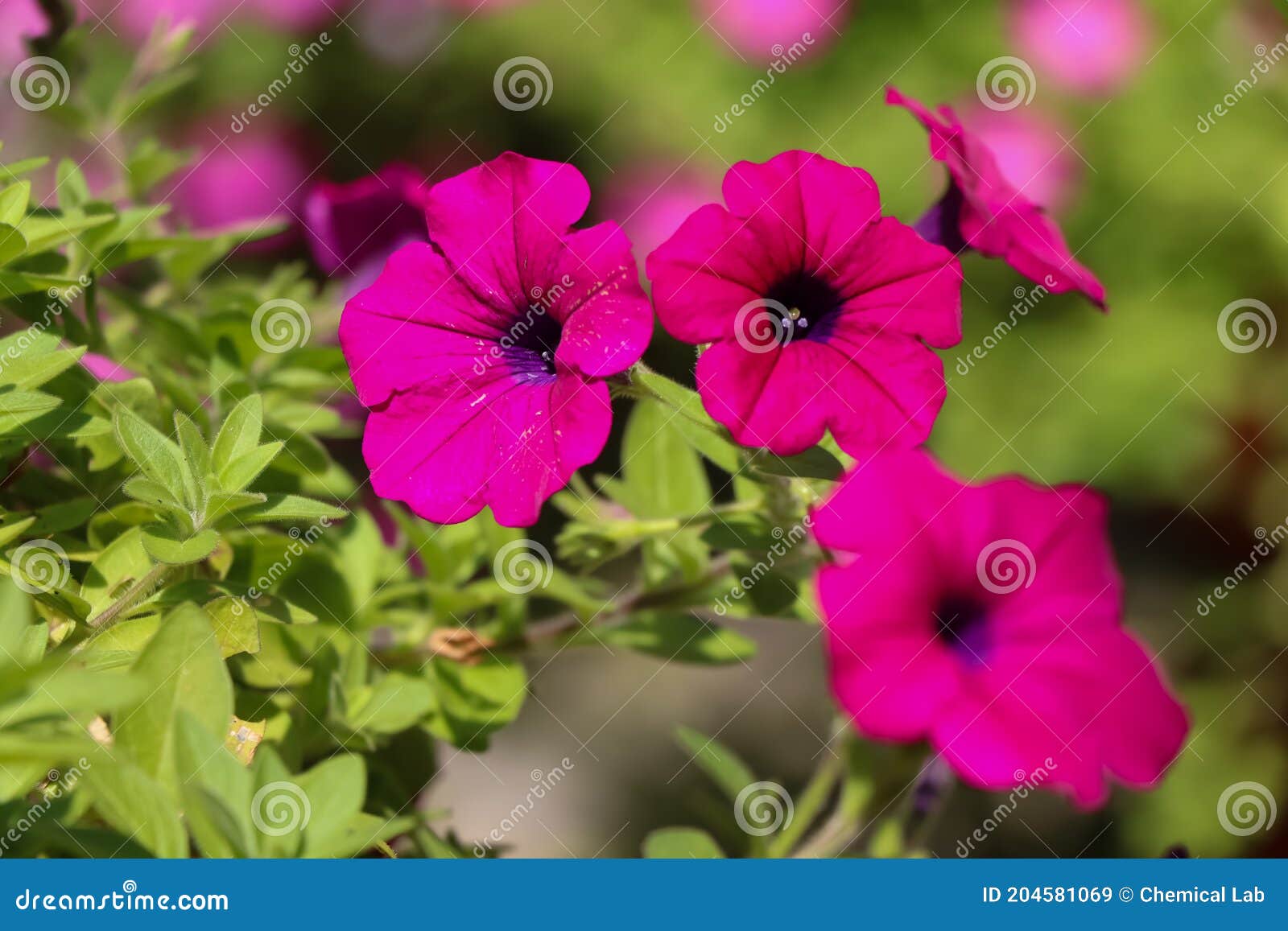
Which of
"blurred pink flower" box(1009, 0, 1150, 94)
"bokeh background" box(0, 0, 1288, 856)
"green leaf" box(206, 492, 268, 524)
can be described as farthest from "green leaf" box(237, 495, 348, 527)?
"blurred pink flower" box(1009, 0, 1150, 94)

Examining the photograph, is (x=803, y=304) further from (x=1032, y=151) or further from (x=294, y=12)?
(x=294, y=12)

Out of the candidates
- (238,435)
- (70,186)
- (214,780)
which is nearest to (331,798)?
(214,780)

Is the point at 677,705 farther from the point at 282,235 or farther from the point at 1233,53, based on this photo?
the point at 1233,53

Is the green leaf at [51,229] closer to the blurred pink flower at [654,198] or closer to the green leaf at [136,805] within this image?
the green leaf at [136,805]

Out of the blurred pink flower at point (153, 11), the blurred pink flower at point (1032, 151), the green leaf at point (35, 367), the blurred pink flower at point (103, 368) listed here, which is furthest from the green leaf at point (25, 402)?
the blurred pink flower at point (1032, 151)

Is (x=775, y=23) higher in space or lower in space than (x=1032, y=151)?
lower
